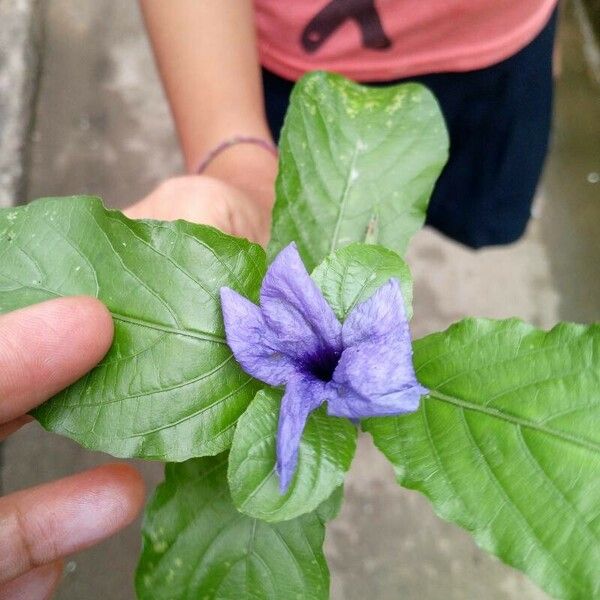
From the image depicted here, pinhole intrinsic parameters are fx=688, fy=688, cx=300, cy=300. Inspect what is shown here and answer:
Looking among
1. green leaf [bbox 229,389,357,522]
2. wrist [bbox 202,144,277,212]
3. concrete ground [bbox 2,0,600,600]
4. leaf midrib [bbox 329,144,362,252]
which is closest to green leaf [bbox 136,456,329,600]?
green leaf [bbox 229,389,357,522]

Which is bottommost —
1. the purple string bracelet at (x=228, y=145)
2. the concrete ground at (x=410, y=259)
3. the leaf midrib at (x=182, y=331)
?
the concrete ground at (x=410, y=259)

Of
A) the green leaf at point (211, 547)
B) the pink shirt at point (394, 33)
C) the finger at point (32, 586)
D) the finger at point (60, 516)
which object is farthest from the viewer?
the pink shirt at point (394, 33)

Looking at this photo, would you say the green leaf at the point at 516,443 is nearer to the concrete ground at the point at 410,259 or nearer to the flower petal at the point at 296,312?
the flower petal at the point at 296,312

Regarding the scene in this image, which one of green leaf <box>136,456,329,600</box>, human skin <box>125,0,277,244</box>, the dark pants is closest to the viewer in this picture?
green leaf <box>136,456,329,600</box>

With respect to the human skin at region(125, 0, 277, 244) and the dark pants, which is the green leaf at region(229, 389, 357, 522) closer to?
the human skin at region(125, 0, 277, 244)

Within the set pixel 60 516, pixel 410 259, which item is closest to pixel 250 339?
pixel 60 516

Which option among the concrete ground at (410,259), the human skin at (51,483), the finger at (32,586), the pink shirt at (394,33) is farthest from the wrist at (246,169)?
the concrete ground at (410,259)
